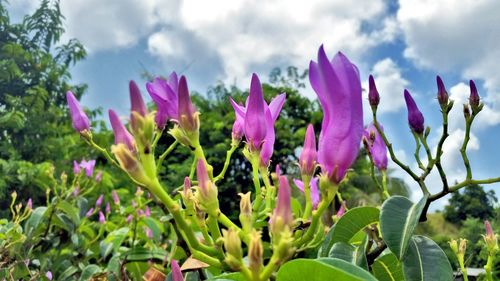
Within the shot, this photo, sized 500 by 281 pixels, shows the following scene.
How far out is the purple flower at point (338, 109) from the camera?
558mm

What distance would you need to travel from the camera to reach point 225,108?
1952 cm

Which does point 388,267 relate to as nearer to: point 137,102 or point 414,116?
point 414,116

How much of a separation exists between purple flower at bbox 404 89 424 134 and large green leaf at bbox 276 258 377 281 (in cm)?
45

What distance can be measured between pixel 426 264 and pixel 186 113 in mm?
395

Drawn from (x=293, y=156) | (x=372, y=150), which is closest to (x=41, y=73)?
(x=293, y=156)

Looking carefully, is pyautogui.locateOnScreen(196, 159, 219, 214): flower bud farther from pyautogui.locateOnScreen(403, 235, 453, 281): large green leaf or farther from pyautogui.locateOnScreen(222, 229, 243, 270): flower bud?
pyautogui.locateOnScreen(403, 235, 453, 281): large green leaf

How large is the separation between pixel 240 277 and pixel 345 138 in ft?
0.77

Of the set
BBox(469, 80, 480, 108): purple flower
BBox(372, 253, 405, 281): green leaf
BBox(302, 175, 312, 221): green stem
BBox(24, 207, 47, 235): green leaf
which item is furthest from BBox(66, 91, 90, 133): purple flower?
BBox(24, 207, 47, 235): green leaf

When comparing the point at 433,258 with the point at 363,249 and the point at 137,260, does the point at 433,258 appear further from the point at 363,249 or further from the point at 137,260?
the point at 137,260

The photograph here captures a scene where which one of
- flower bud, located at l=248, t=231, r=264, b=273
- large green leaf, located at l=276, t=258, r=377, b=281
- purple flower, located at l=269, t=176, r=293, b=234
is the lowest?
large green leaf, located at l=276, t=258, r=377, b=281

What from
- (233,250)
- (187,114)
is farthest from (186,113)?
(233,250)

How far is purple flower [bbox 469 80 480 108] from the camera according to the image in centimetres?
95

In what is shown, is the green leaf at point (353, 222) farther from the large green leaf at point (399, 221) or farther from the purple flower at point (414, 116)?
the purple flower at point (414, 116)

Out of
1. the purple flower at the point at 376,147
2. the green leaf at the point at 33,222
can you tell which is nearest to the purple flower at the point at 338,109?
the purple flower at the point at 376,147
